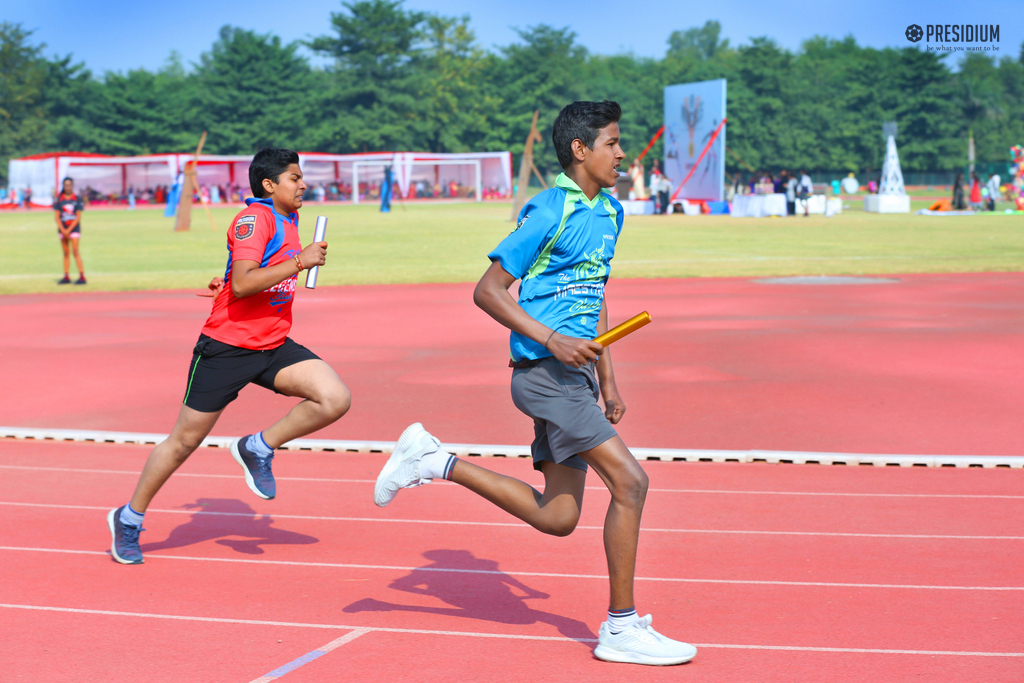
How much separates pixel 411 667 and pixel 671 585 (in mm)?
1373

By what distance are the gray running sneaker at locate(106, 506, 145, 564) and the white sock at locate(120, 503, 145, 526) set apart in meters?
0.01

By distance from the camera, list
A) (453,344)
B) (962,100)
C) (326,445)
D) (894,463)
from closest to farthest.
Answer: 1. (894,463)
2. (326,445)
3. (453,344)
4. (962,100)

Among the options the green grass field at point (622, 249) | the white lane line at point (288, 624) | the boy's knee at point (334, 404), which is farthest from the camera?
the green grass field at point (622, 249)

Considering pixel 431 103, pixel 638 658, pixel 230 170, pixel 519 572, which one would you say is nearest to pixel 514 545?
pixel 519 572

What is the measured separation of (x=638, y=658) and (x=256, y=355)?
7.87 ft

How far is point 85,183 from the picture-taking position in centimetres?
6956

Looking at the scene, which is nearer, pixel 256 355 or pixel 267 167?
pixel 256 355

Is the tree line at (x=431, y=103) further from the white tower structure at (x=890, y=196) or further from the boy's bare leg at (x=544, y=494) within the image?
the boy's bare leg at (x=544, y=494)

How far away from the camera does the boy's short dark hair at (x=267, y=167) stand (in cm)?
532

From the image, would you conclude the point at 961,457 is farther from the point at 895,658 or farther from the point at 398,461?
the point at 398,461

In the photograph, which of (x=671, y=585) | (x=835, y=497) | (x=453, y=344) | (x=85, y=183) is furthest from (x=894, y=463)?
(x=85, y=183)

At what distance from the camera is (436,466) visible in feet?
13.9

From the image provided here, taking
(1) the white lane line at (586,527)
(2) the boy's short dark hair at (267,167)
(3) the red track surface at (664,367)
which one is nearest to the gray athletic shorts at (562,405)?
(1) the white lane line at (586,527)

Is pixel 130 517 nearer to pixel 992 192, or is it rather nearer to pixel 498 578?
pixel 498 578
